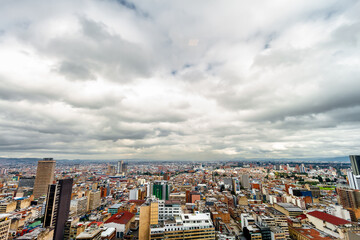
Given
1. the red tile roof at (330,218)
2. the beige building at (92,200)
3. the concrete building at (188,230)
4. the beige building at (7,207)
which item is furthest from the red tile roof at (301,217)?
the beige building at (7,207)

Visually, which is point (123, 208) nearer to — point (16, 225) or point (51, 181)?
point (16, 225)

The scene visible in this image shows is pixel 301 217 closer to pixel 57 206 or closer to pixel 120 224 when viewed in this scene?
pixel 120 224

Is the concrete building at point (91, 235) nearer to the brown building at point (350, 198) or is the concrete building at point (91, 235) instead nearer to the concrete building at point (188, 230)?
the concrete building at point (188, 230)

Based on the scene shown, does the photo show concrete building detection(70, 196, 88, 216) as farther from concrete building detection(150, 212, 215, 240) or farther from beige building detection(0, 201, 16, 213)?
concrete building detection(150, 212, 215, 240)

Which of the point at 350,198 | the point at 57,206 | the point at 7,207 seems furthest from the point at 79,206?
the point at 350,198

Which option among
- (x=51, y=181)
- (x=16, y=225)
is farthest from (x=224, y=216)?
(x=51, y=181)
